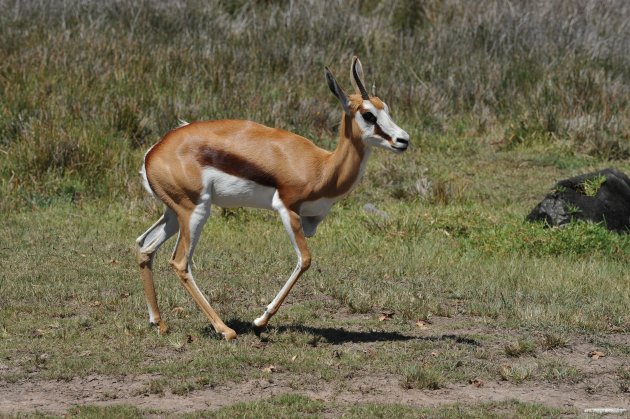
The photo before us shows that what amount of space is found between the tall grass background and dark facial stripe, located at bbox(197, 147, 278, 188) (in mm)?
5120

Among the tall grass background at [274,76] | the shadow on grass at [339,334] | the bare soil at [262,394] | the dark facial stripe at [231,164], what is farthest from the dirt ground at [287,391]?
the tall grass background at [274,76]

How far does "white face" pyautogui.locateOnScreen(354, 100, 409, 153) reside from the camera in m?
7.31

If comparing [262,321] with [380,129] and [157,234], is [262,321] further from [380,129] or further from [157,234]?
[380,129]

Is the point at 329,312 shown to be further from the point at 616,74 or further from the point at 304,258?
the point at 616,74

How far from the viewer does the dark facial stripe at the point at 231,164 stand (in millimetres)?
7410

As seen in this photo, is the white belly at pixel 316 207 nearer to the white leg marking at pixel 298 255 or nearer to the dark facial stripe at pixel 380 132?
the white leg marking at pixel 298 255

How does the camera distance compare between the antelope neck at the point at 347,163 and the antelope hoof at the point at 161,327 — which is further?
the antelope hoof at the point at 161,327

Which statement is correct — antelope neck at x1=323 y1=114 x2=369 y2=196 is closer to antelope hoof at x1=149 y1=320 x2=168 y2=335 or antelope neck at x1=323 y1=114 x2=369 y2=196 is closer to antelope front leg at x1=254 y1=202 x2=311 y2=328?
antelope front leg at x1=254 y1=202 x2=311 y2=328

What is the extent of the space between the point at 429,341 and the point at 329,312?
47.4 inches

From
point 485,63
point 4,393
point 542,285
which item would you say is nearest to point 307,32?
point 485,63

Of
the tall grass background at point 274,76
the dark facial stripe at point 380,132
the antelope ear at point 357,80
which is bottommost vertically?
the tall grass background at point 274,76

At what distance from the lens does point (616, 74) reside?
17.3 meters

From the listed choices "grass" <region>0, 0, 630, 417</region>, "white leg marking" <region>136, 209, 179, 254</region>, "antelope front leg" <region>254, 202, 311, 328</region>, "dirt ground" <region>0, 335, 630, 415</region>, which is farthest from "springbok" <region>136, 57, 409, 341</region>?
"dirt ground" <region>0, 335, 630, 415</region>

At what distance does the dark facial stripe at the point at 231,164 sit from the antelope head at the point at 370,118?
0.73 meters
